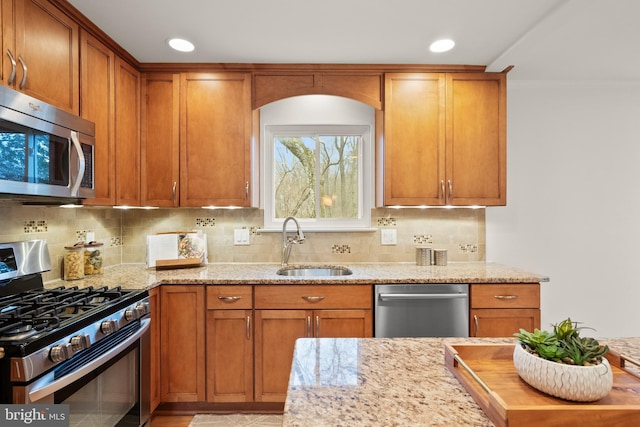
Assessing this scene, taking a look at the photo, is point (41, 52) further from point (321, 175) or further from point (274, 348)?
point (274, 348)

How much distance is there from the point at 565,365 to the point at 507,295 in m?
1.66

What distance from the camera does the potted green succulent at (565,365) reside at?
69 cm

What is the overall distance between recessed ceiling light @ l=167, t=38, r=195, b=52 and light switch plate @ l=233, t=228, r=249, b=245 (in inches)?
52.9

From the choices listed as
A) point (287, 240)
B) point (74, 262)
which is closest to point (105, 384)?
point (74, 262)

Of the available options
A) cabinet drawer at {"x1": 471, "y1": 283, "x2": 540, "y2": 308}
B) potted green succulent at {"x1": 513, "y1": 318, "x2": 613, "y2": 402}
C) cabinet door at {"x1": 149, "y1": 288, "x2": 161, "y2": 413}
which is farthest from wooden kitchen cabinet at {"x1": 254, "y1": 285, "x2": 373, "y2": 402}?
potted green succulent at {"x1": 513, "y1": 318, "x2": 613, "y2": 402}

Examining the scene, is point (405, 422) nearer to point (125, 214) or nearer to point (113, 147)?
point (113, 147)

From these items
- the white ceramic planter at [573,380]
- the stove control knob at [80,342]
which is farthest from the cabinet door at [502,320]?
the stove control knob at [80,342]

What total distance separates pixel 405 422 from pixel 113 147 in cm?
228

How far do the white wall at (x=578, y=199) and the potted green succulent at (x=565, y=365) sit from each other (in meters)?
2.27

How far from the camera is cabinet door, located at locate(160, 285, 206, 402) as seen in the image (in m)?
2.18

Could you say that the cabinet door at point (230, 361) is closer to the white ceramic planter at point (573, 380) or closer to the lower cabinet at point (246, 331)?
the lower cabinet at point (246, 331)

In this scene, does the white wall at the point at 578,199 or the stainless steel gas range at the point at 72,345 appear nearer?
the stainless steel gas range at the point at 72,345

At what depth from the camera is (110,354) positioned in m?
1.52

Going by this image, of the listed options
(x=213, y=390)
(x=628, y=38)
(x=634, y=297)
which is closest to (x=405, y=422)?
(x=213, y=390)
